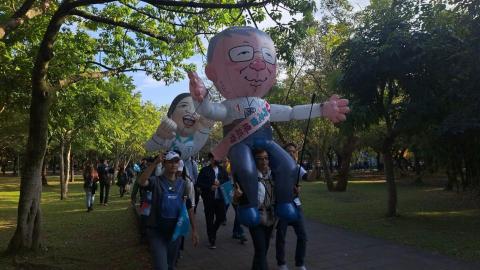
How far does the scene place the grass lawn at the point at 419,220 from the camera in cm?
863

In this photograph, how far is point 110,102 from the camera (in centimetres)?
1345

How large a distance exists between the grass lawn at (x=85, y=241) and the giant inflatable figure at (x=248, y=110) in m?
3.22

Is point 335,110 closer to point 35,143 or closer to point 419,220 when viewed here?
point 35,143

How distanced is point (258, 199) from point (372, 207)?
34.4 ft

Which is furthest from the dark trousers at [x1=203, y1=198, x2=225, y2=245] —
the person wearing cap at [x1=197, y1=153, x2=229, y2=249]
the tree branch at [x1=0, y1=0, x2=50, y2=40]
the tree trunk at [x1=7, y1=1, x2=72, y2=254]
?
the tree branch at [x1=0, y1=0, x2=50, y2=40]

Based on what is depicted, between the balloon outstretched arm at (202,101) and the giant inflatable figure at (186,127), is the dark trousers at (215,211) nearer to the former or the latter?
the giant inflatable figure at (186,127)

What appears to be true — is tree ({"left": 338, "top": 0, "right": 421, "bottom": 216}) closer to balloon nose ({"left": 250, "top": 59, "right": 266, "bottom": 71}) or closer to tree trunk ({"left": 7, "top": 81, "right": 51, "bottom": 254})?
balloon nose ({"left": 250, "top": 59, "right": 266, "bottom": 71})

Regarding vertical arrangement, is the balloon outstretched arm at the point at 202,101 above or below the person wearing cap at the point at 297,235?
above

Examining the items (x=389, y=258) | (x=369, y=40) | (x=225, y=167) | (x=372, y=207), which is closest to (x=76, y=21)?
(x=225, y=167)

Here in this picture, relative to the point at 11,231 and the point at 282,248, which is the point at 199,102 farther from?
the point at 11,231

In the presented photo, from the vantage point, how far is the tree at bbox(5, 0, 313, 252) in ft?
26.5

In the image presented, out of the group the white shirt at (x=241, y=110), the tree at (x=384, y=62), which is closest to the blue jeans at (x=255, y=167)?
the white shirt at (x=241, y=110)

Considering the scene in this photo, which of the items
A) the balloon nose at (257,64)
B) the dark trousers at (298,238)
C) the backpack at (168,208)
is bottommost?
the dark trousers at (298,238)

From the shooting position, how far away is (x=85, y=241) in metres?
10.2
